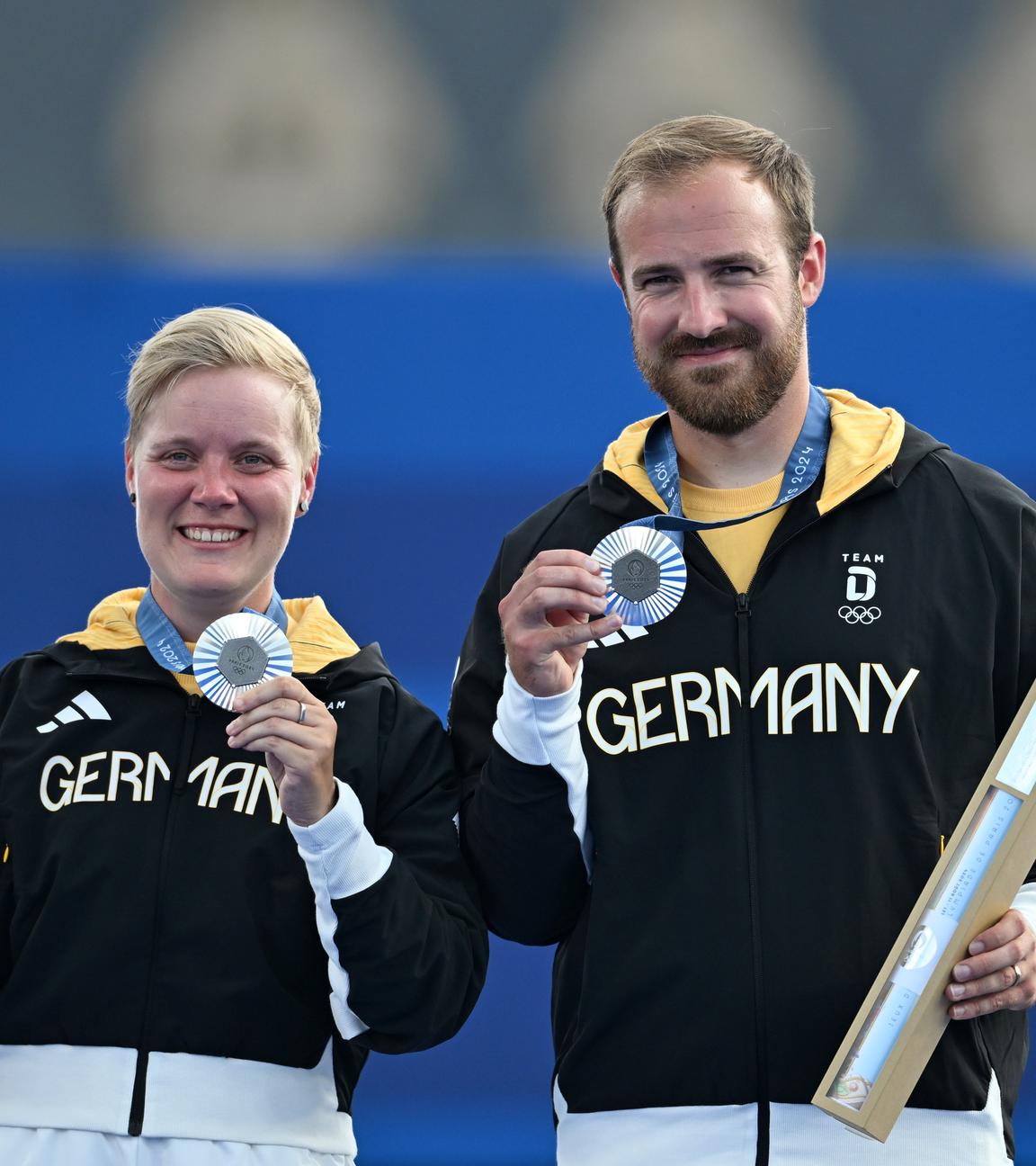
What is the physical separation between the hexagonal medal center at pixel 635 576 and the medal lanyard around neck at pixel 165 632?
1.68 ft

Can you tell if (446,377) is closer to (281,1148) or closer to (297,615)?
(297,615)

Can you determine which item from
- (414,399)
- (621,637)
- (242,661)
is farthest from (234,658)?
(414,399)

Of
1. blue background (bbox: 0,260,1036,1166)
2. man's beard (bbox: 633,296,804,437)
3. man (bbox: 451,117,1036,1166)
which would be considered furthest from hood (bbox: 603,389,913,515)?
blue background (bbox: 0,260,1036,1166)

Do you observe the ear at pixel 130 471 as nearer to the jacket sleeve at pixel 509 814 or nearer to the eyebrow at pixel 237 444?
the eyebrow at pixel 237 444

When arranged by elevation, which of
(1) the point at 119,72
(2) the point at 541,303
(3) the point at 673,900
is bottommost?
(3) the point at 673,900

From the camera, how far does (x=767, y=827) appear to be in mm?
2000

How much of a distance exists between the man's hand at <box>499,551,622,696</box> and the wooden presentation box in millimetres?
514

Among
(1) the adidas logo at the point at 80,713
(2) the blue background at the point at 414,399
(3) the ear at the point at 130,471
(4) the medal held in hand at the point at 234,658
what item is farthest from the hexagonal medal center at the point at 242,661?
(2) the blue background at the point at 414,399

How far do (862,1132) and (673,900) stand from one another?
0.37 m

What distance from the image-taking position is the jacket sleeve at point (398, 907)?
1.95 meters

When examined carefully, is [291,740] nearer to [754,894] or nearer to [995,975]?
[754,894]

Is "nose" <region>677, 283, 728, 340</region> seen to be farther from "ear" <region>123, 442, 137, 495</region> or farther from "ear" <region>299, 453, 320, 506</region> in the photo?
"ear" <region>123, 442, 137, 495</region>

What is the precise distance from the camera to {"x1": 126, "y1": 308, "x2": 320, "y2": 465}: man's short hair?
2215 mm

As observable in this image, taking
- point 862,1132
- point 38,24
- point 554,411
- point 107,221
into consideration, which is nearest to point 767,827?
point 862,1132
